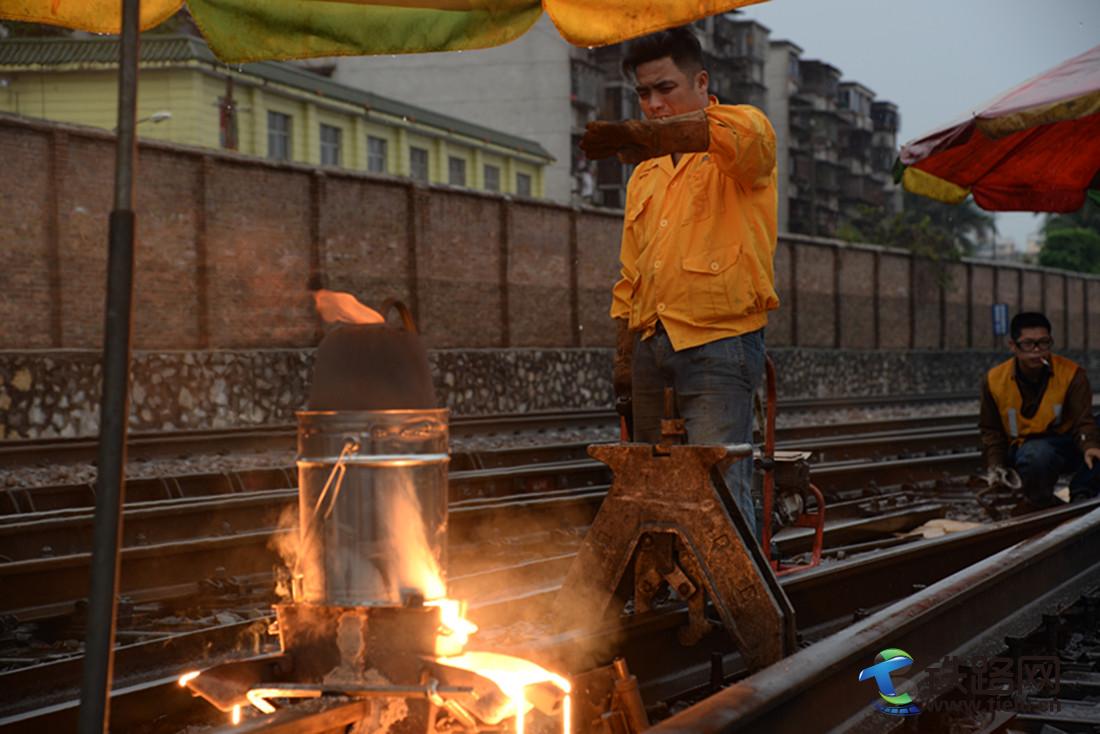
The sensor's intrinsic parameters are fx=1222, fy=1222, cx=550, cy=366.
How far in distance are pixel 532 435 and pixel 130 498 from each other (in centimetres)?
905

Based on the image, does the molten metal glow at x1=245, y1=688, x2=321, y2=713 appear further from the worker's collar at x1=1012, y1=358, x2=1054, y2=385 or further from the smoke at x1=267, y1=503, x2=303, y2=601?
the worker's collar at x1=1012, y1=358, x2=1054, y2=385

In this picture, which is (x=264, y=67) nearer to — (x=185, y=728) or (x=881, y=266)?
(x=881, y=266)

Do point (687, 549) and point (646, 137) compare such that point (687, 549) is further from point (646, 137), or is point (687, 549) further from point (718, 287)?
point (646, 137)

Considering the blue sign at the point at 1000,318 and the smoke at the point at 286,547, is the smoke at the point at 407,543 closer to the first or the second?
the smoke at the point at 286,547

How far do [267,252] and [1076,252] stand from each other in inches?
2559

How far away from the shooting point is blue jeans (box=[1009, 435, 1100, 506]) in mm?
8219

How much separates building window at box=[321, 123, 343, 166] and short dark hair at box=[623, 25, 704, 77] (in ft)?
116

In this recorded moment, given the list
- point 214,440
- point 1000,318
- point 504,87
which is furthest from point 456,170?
point 214,440

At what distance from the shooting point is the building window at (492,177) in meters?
44.5

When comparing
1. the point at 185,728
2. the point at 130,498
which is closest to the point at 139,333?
the point at 130,498

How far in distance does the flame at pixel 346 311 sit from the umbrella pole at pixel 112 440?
26.4 inches

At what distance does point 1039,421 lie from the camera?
27.5 ft

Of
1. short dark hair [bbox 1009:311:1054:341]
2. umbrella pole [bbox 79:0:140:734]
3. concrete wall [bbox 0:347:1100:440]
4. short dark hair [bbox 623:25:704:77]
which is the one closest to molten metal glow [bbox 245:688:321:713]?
umbrella pole [bbox 79:0:140:734]

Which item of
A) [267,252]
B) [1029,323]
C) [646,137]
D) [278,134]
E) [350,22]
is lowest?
[1029,323]
